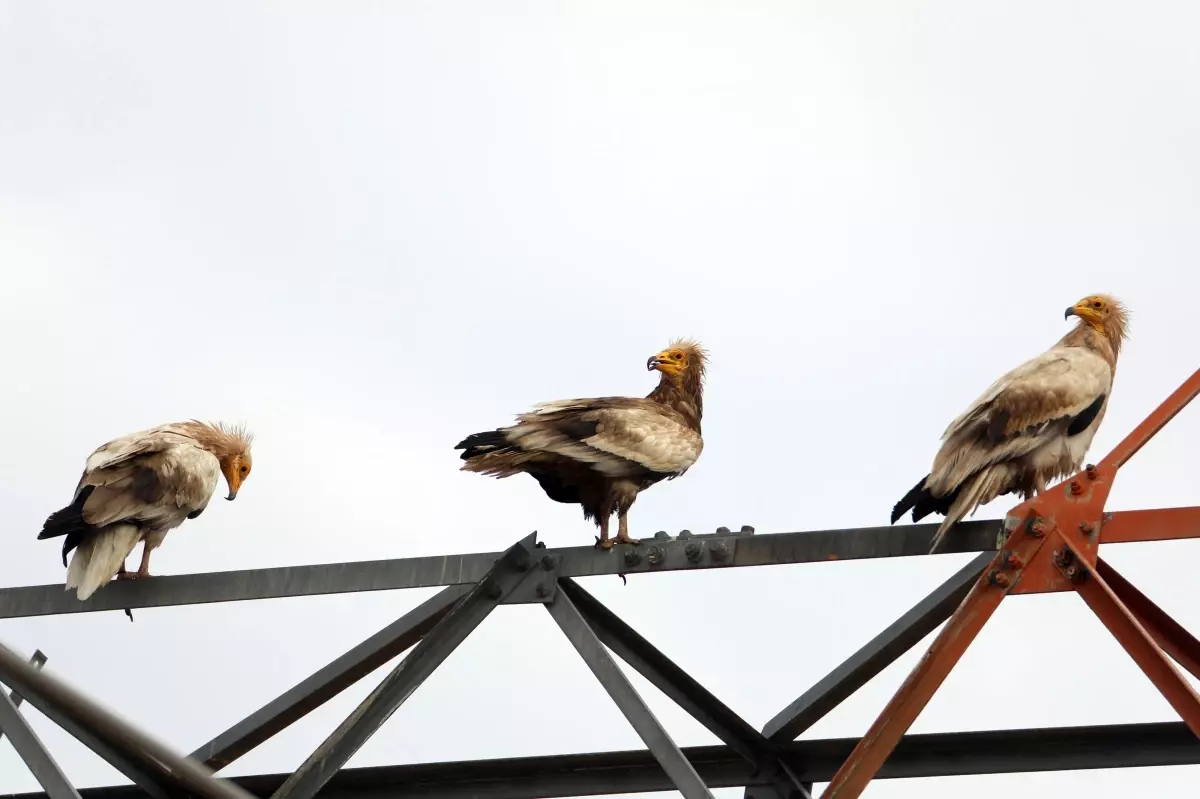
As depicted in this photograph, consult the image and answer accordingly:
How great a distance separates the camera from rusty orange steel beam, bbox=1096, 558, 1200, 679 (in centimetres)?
→ 612

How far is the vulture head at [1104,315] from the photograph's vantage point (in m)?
9.59

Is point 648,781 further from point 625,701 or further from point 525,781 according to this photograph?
point 625,701

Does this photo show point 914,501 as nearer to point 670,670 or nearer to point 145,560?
point 670,670

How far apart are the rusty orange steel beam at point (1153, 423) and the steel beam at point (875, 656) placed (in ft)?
2.20

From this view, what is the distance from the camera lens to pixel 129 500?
8.96m

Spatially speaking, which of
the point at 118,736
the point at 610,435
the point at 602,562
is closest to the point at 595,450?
the point at 610,435

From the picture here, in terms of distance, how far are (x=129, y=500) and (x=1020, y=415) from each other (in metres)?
4.92

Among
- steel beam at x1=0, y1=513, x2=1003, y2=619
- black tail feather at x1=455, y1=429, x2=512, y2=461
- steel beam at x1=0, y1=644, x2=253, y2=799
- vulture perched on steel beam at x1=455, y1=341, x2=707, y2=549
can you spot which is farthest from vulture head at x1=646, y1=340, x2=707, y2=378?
steel beam at x1=0, y1=644, x2=253, y2=799

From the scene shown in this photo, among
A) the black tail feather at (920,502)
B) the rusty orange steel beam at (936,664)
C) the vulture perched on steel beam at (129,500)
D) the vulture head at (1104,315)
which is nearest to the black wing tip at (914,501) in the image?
the black tail feather at (920,502)

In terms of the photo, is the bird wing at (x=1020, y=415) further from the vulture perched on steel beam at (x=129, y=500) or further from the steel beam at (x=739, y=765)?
the vulture perched on steel beam at (x=129, y=500)

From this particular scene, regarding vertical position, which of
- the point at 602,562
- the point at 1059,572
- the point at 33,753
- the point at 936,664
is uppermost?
the point at 602,562

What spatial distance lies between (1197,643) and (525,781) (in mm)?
3084

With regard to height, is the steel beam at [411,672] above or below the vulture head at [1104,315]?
below

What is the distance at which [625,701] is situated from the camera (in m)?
6.27
